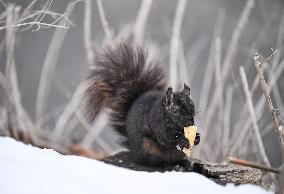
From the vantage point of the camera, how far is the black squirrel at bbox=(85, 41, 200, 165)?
2.67m

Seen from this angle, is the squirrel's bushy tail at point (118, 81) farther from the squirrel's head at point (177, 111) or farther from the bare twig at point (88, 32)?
the squirrel's head at point (177, 111)

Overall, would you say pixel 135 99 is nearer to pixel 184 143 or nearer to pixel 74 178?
pixel 184 143

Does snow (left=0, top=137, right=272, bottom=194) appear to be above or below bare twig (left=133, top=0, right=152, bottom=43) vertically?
below

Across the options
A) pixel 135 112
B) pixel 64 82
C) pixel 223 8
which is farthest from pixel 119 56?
pixel 223 8

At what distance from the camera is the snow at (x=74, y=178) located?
1.59m

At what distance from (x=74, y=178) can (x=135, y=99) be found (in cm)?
135

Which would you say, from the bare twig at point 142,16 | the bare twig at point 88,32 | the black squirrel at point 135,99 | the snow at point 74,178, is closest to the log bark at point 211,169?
the black squirrel at point 135,99

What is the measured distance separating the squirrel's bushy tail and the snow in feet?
3.45

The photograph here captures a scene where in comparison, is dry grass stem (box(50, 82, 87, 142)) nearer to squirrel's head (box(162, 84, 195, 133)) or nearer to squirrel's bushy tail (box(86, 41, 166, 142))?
squirrel's bushy tail (box(86, 41, 166, 142))

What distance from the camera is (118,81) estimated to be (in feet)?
10.1

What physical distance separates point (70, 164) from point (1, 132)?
1155mm

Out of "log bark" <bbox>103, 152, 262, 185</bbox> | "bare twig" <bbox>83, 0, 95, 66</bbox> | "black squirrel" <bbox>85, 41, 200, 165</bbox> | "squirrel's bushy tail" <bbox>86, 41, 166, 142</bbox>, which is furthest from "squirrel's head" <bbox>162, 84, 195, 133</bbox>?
"bare twig" <bbox>83, 0, 95, 66</bbox>

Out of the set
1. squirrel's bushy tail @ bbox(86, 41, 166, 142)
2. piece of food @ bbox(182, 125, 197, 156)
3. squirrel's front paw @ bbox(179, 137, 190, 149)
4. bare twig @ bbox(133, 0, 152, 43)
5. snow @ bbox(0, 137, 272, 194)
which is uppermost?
bare twig @ bbox(133, 0, 152, 43)

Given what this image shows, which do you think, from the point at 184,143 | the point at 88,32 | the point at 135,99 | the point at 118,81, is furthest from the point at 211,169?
the point at 88,32
